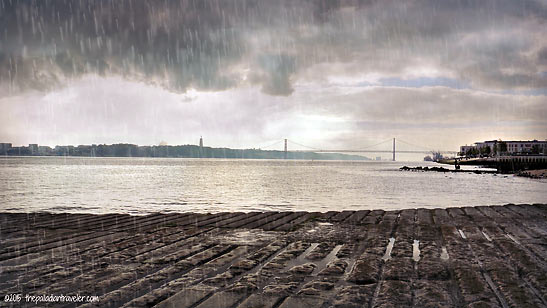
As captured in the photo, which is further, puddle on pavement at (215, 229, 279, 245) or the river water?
the river water

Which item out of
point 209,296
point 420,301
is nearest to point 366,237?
point 420,301

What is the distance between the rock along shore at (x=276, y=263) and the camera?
3590 millimetres

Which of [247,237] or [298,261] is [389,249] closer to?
[298,261]

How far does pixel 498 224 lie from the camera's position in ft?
27.8

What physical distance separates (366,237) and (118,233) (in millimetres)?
4642

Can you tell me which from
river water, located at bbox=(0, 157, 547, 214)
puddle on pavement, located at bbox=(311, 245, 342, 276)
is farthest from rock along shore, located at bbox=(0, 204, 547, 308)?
river water, located at bbox=(0, 157, 547, 214)

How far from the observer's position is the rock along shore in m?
3.59

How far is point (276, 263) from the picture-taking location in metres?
4.85

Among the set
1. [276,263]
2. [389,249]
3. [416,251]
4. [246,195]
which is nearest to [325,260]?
[276,263]

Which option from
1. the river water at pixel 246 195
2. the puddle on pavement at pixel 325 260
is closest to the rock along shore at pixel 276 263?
the puddle on pavement at pixel 325 260

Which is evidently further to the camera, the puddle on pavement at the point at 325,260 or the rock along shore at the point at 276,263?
the puddle on pavement at the point at 325,260

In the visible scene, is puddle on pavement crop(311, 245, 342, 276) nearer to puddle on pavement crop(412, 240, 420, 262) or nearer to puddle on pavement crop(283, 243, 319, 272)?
puddle on pavement crop(283, 243, 319, 272)

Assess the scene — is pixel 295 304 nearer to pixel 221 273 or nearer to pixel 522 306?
pixel 221 273

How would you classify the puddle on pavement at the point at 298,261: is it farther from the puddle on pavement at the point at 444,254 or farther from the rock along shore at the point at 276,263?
the puddle on pavement at the point at 444,254
